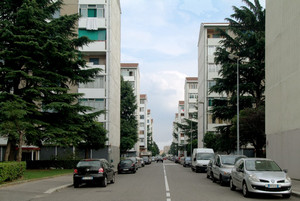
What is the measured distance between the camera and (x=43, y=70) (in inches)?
1154

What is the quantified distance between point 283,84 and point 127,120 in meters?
46.5

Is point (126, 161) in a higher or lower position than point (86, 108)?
lower

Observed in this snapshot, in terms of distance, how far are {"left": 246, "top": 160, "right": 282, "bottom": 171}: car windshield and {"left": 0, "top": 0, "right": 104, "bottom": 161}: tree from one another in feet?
53.1

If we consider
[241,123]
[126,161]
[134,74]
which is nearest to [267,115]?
[241,123]

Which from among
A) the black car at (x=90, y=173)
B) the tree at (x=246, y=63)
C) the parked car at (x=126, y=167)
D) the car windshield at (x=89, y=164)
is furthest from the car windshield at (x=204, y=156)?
the car windshield at (x=89, y=164)

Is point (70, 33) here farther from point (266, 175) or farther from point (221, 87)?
point (266, 175)

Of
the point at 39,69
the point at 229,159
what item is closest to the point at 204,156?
the point at 229,159

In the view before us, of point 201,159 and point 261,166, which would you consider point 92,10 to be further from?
point 261,166

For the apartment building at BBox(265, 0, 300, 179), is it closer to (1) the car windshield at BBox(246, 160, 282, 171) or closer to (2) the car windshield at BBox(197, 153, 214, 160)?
(1) the car windshield at BBox(246, 160, 282, 171)

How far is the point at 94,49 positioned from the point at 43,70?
19.3m

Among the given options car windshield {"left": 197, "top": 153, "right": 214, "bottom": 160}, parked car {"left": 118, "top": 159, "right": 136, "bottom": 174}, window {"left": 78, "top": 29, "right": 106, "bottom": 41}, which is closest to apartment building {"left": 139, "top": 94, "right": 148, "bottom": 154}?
window {"left": 78, "top": 29, "right": 106, "bottom": 41}

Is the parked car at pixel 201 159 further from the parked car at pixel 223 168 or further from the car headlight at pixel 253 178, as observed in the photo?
the car headlight at pixel 253 178

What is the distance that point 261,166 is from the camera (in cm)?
1532

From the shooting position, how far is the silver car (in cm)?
1368
